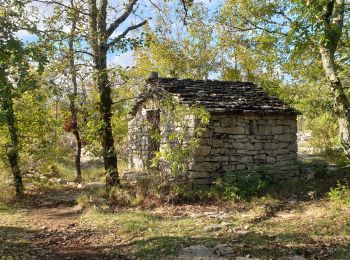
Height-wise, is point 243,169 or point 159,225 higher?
point 243,169

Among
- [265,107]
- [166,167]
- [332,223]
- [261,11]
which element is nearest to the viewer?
[332,223]

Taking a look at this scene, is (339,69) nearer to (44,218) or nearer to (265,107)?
(265,107)

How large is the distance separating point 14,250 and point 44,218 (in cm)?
254

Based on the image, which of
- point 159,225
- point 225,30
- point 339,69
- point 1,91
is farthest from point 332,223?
point 225,30

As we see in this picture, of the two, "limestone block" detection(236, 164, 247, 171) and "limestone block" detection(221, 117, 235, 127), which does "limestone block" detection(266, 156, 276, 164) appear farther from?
"limestone block" detection(221, 117, 235, 127)

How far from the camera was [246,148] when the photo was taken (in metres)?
10.7

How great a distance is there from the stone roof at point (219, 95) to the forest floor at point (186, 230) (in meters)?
2.52

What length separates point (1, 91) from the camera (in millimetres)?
5305

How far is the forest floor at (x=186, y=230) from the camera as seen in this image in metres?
5.69

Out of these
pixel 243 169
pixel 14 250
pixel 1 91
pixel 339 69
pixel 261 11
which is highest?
pixel 261 11

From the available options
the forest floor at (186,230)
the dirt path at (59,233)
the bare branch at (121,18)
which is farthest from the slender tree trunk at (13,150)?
the bare branch at (121,18)

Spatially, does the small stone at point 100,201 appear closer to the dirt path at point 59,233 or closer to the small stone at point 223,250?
the dirt path at point 59,233

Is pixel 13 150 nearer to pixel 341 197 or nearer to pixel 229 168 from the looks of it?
pixel 229 168

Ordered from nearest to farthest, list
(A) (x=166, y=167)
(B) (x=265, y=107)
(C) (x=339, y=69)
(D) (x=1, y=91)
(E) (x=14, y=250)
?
(D) (x=1, y=91)
(E) (x=14, y=250)
(C) (x=339, y=69)
(A) (x=166, y=167)
(B) (x=265, y=107)
